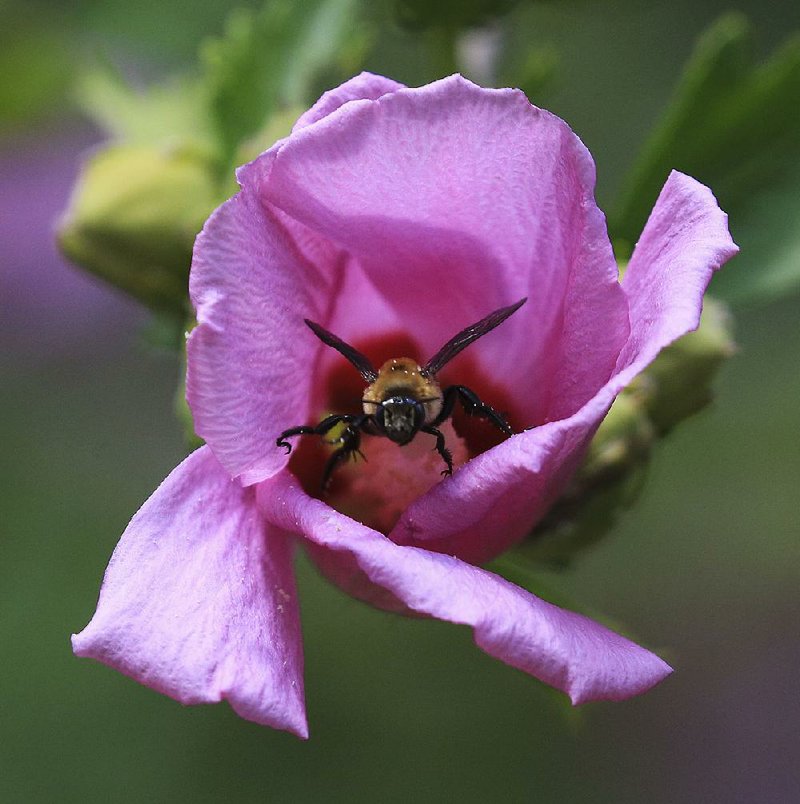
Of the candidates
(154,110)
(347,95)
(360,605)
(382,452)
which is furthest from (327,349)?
(360,605)

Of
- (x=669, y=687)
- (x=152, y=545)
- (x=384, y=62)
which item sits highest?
(x=384, y=62)

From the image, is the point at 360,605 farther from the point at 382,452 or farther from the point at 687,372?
the point at 382,452

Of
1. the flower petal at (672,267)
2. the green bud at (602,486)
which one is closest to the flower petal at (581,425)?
the flower petal at (672,267)

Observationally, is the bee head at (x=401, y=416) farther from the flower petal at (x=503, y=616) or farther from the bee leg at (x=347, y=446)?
the flower petal at (x=503, y=616)

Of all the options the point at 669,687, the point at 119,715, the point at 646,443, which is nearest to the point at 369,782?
the point at 119,715

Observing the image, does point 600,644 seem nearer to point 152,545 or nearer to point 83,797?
point 152,545

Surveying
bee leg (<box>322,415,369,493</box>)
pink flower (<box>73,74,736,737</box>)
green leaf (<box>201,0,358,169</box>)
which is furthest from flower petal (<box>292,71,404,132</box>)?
green leaf (<box>201,0,358,169</box>)
